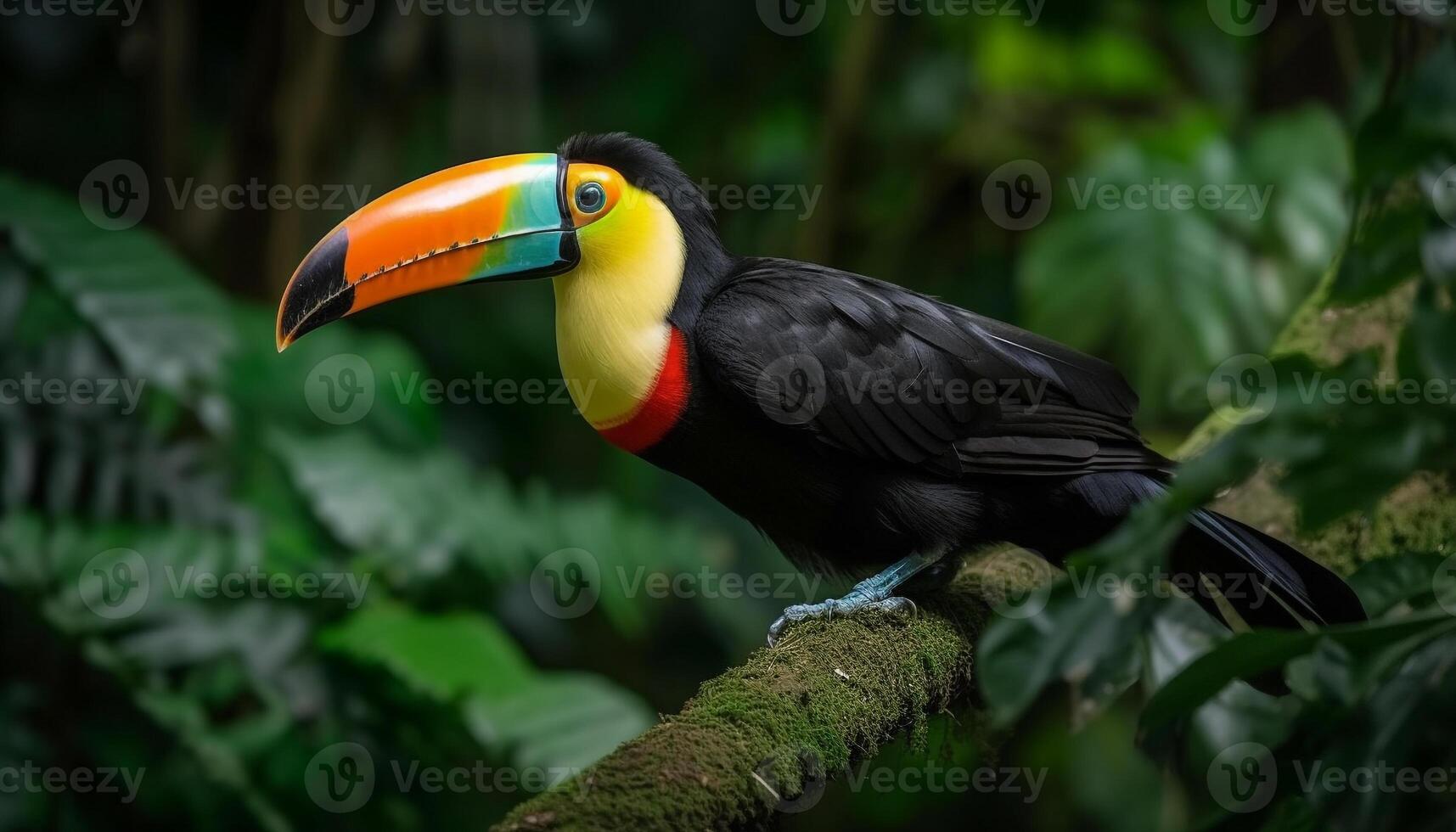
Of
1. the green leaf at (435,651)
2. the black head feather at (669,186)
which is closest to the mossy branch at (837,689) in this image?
the black head feather at (669,186)

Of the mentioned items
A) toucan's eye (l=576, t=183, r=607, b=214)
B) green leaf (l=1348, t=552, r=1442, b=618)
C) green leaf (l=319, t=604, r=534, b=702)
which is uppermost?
toucan's eye (l=576, t=183, r=607, b=214)

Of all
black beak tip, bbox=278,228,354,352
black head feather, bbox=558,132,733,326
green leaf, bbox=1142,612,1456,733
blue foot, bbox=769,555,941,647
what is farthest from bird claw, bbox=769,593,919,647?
black beak tip, bbox=278,228,354,352

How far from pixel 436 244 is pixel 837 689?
117 centimetres

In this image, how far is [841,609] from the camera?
2.42m

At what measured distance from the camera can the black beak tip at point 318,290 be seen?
2549 mm

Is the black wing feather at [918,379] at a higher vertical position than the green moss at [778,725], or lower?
higher

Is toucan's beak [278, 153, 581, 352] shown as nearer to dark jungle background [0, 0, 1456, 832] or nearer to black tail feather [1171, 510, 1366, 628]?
dark jungle background [0, 0, 1456, 832]

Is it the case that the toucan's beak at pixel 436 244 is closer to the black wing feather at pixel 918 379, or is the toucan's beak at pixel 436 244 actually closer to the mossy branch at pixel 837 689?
the black wing feather at pixel 918 379

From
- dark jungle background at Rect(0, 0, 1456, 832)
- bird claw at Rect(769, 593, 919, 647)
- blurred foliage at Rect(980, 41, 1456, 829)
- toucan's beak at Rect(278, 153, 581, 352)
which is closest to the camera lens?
blurred foliage at Rect(980, 41, 1456, 829)

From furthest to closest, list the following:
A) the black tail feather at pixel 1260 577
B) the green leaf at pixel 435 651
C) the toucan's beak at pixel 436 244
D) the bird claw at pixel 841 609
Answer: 1. the green leaf at pixel 435 651
2. the toucan's beak at pixel 436 244
3. the bird claw at pixel 841 609
4. the black tail feather at pixel 1260 577

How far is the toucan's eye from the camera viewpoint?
2.58m

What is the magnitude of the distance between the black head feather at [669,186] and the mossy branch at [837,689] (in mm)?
737

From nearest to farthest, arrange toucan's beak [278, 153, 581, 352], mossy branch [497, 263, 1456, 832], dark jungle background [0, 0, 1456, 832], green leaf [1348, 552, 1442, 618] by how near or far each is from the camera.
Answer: mossy branch [497, 263, 1456, 832] → green leaf [1348, 552, 1442, 618] → dark jungle background [0, 0, 1456, 832] → toucan's beak [278, 153, 581, 352]

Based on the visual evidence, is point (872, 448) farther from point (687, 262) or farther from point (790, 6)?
point (790, 6)
